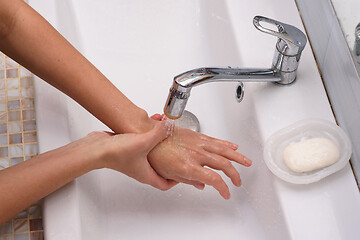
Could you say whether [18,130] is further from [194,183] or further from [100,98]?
[194,183]

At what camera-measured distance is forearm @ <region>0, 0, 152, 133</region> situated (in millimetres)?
826

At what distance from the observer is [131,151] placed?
793mm

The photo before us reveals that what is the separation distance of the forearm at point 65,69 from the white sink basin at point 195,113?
0.17 ft

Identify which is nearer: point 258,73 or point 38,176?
point 38,176

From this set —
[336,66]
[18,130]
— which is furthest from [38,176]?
[336,66]

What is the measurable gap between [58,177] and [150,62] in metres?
0.43

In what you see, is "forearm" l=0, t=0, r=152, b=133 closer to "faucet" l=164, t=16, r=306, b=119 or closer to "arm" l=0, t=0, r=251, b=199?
"arm" l=0, t=0, r=251, b=199

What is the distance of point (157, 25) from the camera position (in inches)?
45.0

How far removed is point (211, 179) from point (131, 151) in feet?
0.47

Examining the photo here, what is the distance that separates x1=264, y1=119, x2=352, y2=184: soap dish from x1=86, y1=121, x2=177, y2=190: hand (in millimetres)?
188

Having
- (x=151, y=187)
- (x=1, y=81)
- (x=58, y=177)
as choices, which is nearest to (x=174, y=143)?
(x=151, y=187)

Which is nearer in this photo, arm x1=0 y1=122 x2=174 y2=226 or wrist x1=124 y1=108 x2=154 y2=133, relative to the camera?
arm x1=0 y1=122 x2=174 y2=226

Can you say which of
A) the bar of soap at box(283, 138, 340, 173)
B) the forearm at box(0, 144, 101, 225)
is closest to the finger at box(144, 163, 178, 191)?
the forearm at box(0, 144, 101, 225)

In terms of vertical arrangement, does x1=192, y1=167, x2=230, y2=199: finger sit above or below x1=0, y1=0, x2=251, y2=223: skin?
below
